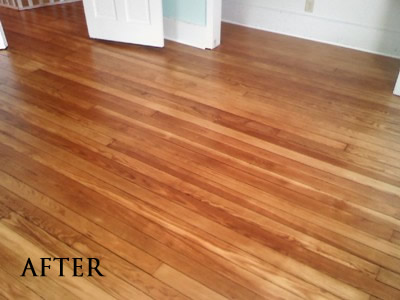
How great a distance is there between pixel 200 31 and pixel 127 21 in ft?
1.96

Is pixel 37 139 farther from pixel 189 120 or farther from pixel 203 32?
pixel 203 32

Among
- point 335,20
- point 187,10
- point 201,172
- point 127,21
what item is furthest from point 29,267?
point 335,20

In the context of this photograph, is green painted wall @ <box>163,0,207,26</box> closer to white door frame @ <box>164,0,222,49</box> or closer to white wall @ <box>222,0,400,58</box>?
white door frame @ <box>164,0,222,49</box>

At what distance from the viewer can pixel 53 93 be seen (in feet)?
8.54

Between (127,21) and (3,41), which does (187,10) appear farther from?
(3,41)

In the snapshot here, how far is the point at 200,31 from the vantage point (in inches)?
124

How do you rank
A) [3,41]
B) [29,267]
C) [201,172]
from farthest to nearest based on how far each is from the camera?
1. [3,41]
2. [201,172]
3. [29,267]

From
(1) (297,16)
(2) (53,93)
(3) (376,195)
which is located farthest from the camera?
(1) (297,16)

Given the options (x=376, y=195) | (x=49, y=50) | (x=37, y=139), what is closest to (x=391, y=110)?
(x=376, y=195)

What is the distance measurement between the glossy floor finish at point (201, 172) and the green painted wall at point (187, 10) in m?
0.28

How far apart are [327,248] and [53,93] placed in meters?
1.99

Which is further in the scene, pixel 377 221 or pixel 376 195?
pixel 376 195

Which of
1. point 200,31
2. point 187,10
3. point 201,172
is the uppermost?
point 187,10

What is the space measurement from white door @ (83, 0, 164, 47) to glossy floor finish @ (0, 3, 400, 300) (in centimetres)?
13
